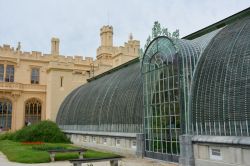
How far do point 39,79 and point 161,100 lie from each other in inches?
1301

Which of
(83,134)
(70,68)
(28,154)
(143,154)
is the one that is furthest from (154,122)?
(70,68)

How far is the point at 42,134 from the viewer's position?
31234 mm

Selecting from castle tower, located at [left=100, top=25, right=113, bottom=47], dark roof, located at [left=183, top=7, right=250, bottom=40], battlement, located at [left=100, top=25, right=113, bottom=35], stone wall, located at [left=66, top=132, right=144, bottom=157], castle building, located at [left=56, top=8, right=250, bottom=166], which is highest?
battlement, located at [left=100, top=25, right=113, bottom=35]

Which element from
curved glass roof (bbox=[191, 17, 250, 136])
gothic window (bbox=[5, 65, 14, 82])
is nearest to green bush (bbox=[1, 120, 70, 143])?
gothic window (bbox=[5, 65, 14, 82])

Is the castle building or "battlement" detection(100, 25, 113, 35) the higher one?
"battlement" detection(100, 25, 113, 35)

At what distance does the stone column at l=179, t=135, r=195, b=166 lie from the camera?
14.7 m

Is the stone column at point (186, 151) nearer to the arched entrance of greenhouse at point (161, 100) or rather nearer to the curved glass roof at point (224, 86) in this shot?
the curved glass roof at point (224, 86)

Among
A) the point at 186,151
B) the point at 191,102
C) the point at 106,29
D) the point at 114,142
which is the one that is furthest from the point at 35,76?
the point at 186,151

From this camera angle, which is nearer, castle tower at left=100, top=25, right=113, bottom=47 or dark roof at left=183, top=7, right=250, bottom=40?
dark roof at left=183, top=7, right=250, bottom=40

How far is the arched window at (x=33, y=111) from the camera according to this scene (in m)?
43.6

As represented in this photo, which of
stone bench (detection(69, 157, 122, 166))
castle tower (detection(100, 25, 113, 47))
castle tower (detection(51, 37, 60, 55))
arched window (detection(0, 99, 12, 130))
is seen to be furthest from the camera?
castle tower (detection(100, 25, 113, 47))

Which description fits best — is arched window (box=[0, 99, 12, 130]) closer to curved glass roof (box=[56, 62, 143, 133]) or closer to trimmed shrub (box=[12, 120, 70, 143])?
curved glass roof (box=[56, 62, 143, 133])

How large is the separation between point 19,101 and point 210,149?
115 feet

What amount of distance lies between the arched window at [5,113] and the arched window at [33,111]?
245cm
